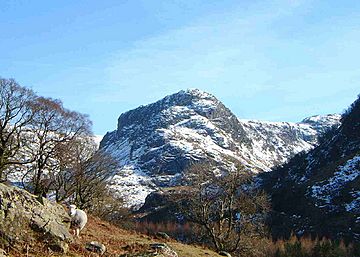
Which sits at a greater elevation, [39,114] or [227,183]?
[39,114]

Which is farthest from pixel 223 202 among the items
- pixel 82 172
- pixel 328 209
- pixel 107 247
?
pixel 328 209

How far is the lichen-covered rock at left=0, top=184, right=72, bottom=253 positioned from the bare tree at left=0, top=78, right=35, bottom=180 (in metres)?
25.4

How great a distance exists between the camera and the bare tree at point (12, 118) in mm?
45281

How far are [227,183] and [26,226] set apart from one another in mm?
34602

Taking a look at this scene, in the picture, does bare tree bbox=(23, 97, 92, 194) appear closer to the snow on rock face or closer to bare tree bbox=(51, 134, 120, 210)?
bare tree bbox=(51, 134, 120, 210)

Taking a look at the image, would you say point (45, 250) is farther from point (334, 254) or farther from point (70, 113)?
point (334, 254)

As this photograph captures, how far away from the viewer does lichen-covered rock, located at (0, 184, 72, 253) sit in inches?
744

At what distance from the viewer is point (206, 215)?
170ft

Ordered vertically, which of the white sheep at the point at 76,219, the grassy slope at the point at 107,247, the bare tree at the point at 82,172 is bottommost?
the grassy slope at the point at 107,247

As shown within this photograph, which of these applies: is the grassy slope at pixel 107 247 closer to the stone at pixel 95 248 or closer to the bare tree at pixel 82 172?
the stone at pixel 95 248

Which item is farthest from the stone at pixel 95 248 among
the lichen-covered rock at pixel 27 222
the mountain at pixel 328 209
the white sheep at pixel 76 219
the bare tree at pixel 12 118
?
the mountain at pixel 328 209

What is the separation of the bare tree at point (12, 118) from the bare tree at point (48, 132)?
2.75 ft

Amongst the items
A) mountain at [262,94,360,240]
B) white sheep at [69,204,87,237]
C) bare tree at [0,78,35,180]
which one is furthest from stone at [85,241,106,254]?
mountain at [262,94,360,240]

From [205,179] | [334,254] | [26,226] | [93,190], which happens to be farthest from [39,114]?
[334,254]
